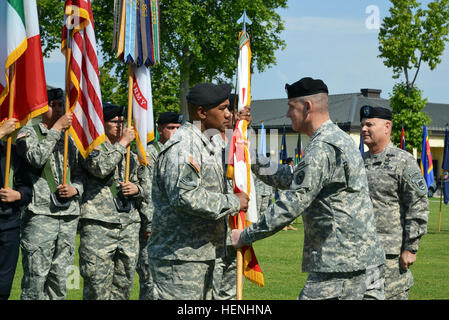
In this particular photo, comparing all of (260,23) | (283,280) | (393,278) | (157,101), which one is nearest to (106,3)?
(157,101)

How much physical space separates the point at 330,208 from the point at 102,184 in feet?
11.6

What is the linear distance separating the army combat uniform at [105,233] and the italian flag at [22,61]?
0.92 metres

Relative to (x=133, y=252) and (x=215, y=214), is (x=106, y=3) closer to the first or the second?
(x=133, y=252)

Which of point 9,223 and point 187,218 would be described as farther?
point 9,223

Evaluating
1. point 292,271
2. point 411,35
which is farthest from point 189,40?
point 292,271

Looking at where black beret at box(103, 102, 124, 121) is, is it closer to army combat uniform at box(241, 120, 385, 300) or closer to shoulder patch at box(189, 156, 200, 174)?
shoulder patch at box(189, 156, 200, 174)

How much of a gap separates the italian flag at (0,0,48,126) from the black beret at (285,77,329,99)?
3078 mm

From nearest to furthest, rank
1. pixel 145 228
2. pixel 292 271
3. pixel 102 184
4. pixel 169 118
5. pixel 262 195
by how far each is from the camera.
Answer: pixel 102 184 → pixel 145 228 → pixel 262 195 → pixel 169 118 → pixel 292 271

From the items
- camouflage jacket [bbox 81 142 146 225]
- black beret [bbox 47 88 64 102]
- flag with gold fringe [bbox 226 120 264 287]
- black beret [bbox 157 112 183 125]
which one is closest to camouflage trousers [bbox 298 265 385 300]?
flag with gold fringe [bbox 226 120 264 287]

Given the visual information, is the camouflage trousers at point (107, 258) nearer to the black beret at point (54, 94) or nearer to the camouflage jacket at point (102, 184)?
the camouflage jacket at point (102, 184)

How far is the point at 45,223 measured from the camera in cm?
A: 676

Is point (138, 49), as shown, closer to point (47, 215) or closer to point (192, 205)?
point (47, 215)

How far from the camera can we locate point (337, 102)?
6038 cm

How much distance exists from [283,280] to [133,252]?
360 cm
